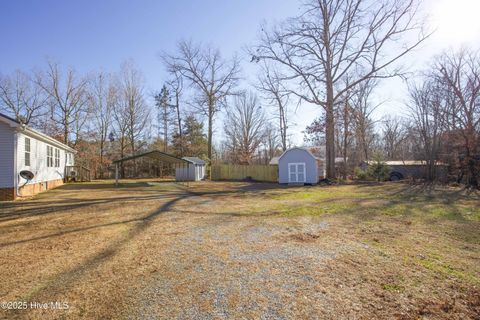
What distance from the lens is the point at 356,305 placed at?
2904 millimetres

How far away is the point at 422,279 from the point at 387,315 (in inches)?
49.5

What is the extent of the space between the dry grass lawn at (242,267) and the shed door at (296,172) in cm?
1419

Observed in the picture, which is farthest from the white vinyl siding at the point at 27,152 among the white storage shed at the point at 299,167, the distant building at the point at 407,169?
the distant building at the point at 407,169

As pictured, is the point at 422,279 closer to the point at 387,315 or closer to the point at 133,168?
the point at 387,315

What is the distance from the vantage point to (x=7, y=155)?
35.4 feet

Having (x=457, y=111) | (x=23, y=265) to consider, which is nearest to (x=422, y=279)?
(x=23, y=265)

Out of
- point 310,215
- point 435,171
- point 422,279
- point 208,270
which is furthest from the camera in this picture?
point 435,171

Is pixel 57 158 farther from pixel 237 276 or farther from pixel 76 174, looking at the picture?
pixel 237 276

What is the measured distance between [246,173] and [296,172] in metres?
6.81

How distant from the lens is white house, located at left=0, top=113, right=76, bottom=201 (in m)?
10.8

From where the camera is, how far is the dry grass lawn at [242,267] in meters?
2.87

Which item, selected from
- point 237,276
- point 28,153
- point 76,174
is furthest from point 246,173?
point 237,276

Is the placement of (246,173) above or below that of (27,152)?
below

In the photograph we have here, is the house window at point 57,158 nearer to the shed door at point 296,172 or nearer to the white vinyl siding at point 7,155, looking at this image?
the white vinyl siding at point 7,155
